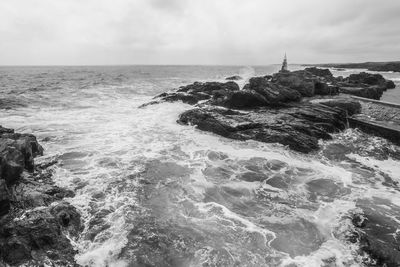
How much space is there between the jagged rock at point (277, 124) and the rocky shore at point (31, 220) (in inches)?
378

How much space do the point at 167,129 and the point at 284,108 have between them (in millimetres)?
9205

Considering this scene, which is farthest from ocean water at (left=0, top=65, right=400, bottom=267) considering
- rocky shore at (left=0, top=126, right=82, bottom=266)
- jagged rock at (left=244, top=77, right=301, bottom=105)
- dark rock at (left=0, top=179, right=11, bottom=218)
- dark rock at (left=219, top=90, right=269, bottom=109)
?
jagged rock at (left=244, top=77, right=301, bottom=105)

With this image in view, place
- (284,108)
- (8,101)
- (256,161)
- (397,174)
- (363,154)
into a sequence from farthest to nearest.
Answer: (8,101) → (284,108) → (363,154) → (256,161) → (397,174)

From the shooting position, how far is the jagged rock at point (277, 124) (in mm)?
14711

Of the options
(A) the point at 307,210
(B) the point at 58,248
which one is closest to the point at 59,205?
(B) the point at 58,248

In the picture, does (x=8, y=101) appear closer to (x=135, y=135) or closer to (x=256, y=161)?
(x=135, y=135)

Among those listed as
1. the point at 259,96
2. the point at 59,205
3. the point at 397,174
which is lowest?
the point at 397,174

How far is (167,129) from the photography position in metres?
17.5

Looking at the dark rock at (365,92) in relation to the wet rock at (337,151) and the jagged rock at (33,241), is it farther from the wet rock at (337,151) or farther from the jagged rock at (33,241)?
the jagged rock at (33,241)

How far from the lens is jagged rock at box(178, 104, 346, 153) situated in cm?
1471

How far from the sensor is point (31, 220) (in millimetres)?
6496

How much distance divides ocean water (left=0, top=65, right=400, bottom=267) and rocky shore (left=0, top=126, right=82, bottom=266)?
0.41 meters

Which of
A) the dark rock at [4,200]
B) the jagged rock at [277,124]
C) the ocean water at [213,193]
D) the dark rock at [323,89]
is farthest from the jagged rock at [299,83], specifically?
the dark rock at [4,200]

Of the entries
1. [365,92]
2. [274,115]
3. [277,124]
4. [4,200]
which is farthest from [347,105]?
[4,200]
